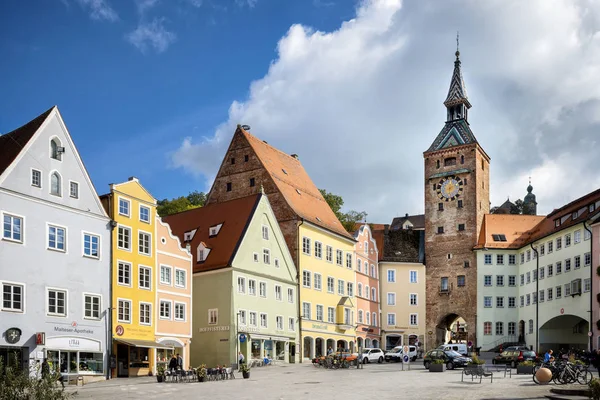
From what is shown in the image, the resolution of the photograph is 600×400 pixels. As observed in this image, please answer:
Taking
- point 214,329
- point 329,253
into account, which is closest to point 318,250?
point 329,253

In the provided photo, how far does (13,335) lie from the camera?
40.6m

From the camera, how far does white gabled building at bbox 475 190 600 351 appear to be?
234 ft

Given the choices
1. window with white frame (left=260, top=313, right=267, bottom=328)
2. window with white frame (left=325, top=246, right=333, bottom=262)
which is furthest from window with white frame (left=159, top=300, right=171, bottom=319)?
window with white frame (left=325, top=246, right=333, bottom=262)

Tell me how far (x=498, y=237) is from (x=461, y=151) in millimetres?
11386

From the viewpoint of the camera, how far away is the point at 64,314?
44031mm


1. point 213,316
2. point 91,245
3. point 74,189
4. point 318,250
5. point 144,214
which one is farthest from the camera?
point 318,250

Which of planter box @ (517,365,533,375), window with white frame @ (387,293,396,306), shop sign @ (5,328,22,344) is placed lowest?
planter box @ (517,365,533,375)

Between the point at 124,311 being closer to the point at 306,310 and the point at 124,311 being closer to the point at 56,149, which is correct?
the point at 56,149

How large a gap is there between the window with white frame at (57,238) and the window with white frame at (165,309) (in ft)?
31.9

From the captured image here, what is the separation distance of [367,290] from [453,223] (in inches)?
594

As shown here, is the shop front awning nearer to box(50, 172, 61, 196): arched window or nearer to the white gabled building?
box(50, 172, 61, 196): arched window

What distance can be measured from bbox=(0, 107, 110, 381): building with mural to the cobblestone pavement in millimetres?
3823

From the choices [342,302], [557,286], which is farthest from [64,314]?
[557,286]

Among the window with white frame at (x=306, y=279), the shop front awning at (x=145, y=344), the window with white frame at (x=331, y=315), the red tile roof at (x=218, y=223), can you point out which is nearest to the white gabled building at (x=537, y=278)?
the window with white frame at (x=331, y=315)
